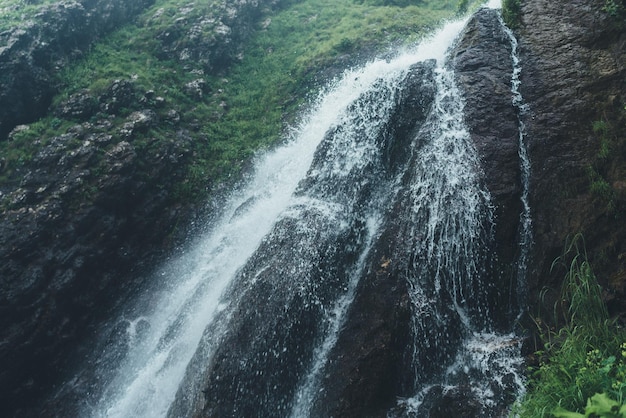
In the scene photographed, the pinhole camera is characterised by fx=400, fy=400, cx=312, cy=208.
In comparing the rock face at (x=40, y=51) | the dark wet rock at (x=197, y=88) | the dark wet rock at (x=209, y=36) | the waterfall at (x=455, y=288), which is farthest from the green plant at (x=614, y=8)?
the rock face at (x=40, y=51)

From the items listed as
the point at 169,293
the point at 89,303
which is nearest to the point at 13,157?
the point at 89,303

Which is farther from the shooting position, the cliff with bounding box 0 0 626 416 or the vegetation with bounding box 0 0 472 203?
the vegetation with bounding box 0 0 472 203

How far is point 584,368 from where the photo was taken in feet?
13.5

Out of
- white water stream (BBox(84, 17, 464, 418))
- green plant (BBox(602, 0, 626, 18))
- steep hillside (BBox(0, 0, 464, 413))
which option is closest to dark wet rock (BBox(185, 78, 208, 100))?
steep hillside (BBox(0, 0, 464, 413))

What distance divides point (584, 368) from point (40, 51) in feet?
58.9

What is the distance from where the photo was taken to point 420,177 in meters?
8.98

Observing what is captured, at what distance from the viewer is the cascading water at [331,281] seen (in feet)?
24.8

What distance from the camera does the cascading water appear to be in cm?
757

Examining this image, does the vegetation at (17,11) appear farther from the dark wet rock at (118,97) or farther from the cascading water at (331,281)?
the cascading water at (331,281)

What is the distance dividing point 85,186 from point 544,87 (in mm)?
12251

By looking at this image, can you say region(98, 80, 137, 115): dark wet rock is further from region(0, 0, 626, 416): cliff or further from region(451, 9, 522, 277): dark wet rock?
region(451, 9, 522, 277): dark wet rock

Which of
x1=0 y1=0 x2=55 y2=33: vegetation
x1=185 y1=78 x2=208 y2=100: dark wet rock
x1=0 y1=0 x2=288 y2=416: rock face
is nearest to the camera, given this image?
x1=0 y1=0 x2=288 y2=416: rock face

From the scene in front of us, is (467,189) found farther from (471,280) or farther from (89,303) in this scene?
(89,303)

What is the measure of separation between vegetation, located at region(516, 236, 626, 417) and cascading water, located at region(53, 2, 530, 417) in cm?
160
